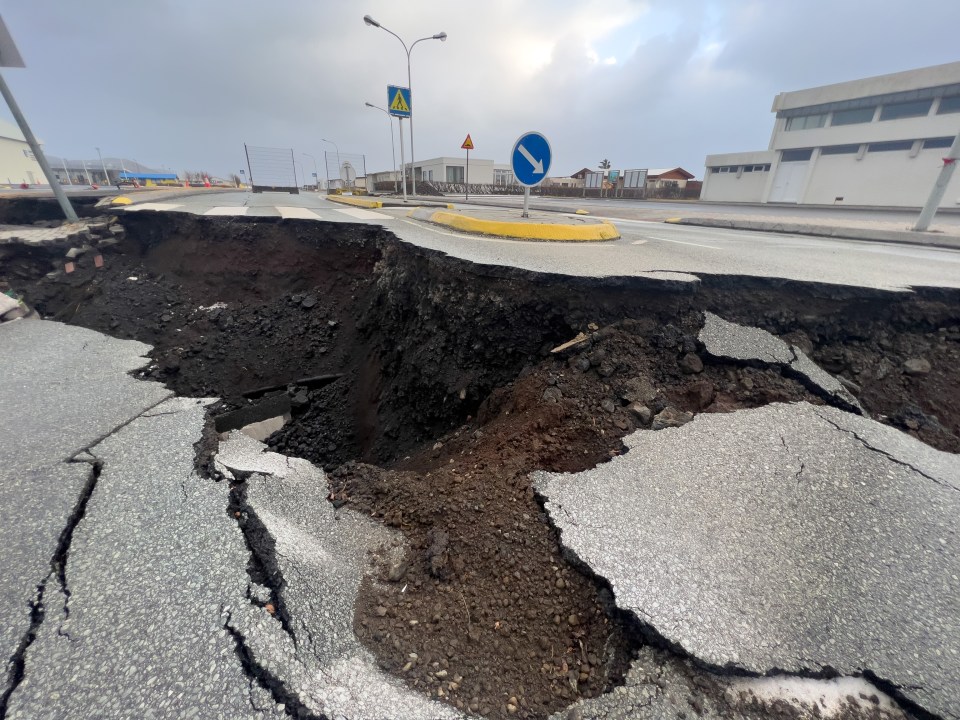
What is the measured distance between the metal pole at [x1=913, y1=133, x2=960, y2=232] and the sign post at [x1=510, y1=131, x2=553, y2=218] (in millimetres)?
7477

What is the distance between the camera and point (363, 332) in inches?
259

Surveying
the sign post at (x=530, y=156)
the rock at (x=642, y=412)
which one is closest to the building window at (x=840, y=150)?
the sign post at (x=530, y=156)

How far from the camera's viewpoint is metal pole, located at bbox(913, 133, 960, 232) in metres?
7.75

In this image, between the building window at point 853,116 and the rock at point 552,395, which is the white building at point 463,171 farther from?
the rock at point 552,395

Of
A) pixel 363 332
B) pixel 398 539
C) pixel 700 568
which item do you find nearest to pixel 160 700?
pixel 398 539

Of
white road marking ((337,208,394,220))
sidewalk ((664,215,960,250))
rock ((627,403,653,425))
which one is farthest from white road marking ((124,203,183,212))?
sidewalk ((664,215,960,250))

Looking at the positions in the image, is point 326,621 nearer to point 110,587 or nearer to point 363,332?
point 110,587

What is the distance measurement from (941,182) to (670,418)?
10.4 meters

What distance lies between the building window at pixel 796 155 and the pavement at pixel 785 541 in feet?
119

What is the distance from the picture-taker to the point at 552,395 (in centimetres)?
302

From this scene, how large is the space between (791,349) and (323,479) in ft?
12.2

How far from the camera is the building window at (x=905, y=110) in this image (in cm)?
2350

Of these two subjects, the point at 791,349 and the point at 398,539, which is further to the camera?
the point at 791,349

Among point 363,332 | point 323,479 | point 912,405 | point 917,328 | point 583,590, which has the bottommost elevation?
point 363,332
